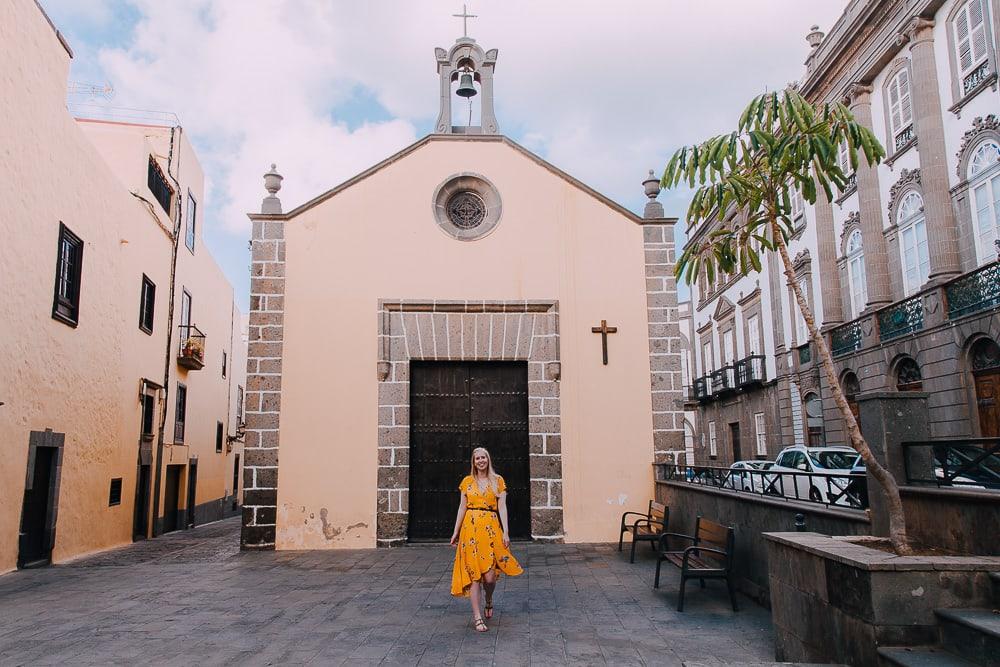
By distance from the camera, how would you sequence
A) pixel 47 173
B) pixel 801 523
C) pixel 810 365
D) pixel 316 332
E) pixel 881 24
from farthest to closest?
pixel 810 365
pixel 881 24
pixel 316 332
pixel 47 173
pixel 801 523

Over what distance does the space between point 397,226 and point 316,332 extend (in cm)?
190

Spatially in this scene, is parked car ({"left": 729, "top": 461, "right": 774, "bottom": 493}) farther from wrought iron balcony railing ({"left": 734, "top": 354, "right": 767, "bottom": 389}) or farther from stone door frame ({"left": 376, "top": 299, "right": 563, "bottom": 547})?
wrought iron balcony railing ({"left": 734, "top": 354, "right": 767, "bottom": 389})

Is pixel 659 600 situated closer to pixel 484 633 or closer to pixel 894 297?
pixel 484 633

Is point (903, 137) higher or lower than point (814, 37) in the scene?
lower

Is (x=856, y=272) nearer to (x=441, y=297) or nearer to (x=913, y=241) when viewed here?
(x=913, y=241)

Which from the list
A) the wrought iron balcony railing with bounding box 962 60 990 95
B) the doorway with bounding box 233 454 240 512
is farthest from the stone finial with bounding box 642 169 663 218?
the doorway with bounding box 233 454 240 512

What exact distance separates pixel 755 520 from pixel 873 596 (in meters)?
2.69

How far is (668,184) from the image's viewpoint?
5000mm

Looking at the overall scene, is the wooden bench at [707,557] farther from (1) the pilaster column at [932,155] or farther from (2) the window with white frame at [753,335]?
(2) the window with white frame at [753,335]

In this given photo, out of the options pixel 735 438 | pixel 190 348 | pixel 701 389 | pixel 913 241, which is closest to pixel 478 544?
pixel 190 348

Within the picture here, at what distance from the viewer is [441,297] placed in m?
10.3

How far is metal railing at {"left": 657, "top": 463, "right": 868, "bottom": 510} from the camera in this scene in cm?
547

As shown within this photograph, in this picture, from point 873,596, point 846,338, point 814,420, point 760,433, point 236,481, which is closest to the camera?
point 873,596

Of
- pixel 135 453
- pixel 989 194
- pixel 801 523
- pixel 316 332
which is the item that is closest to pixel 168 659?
pixel 801 523
